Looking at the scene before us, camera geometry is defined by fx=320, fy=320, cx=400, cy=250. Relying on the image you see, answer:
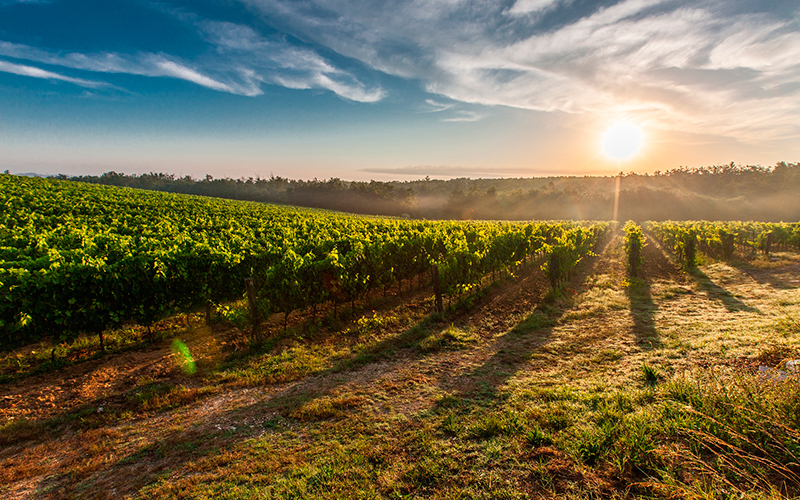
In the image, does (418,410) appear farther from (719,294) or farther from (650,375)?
(719,294)

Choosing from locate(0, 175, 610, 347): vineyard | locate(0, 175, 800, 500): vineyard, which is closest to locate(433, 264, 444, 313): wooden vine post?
locate(0, 175, 610, 347): vineyard

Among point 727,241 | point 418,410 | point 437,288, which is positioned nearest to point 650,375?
point 418,410

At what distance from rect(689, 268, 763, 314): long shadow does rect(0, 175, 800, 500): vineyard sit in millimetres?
171

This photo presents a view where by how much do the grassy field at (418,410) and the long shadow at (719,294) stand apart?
556 millimetres

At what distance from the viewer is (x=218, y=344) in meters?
8.57

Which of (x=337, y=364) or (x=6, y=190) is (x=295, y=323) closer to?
(x=337, y=364)

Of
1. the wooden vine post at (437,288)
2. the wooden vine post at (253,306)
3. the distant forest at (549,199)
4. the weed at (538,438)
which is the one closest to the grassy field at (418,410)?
the weed at (538,438)

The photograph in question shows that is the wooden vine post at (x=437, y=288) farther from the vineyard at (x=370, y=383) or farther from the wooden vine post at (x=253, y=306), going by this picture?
the wooden vine post at (x=253, y=306)

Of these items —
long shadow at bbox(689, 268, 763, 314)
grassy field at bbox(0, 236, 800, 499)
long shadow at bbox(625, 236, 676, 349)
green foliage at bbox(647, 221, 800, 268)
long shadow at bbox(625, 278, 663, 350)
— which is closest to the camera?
grassy field at bbox(0, 236, 800, 499)

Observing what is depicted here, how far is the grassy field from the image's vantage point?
373 centimetres

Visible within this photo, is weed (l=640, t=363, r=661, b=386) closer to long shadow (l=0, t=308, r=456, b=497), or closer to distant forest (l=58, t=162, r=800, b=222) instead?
long shadow (l=0, t=308, r=456, b=497)

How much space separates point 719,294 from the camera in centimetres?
1231

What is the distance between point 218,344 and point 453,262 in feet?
24.8

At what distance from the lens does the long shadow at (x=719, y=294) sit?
405 inches
